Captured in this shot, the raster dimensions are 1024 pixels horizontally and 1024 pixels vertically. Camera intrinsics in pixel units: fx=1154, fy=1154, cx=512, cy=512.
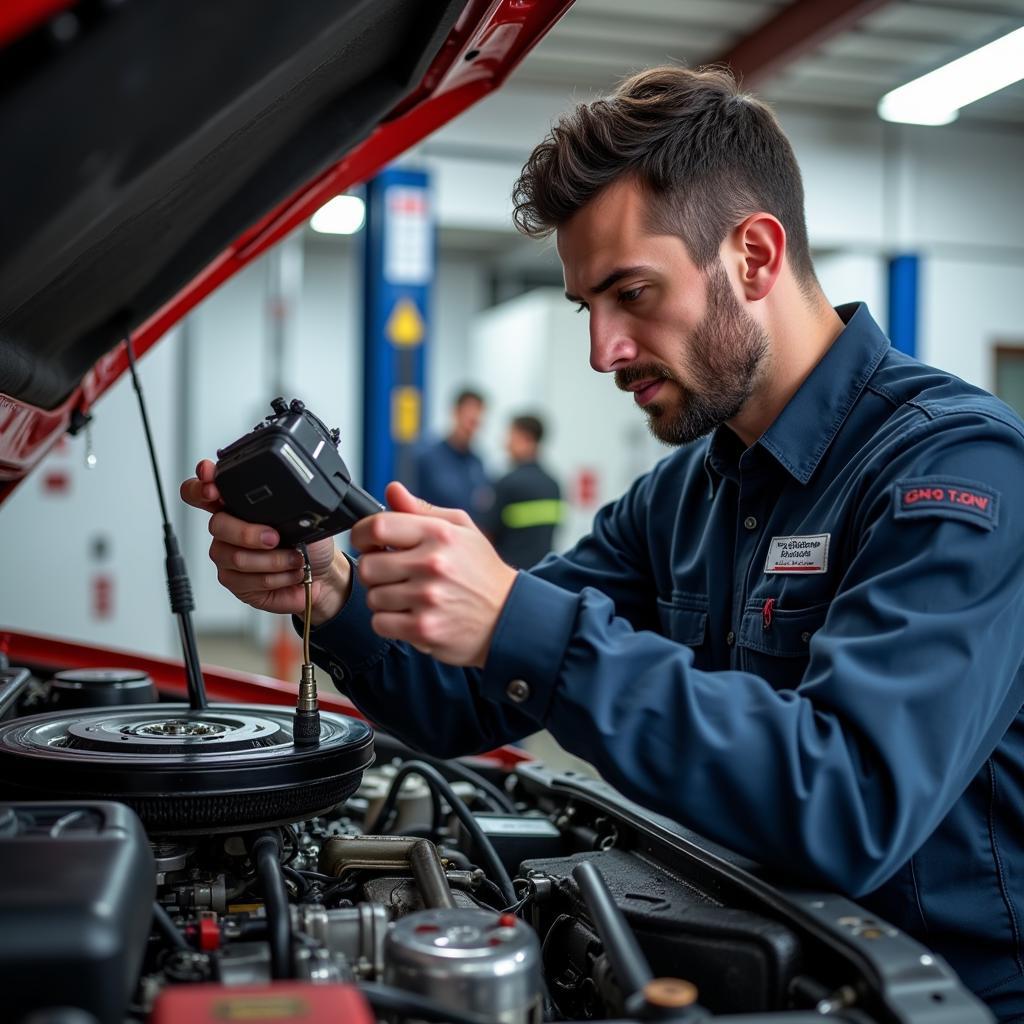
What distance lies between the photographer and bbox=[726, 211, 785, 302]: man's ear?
1.27 meters

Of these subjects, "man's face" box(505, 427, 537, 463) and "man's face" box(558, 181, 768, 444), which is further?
"man's face" box(505, 427, 537, 463)

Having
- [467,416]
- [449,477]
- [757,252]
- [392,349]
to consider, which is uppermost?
[392,349]

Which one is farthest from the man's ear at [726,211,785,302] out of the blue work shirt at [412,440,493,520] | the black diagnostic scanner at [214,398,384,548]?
the blue work shirt at [412,440,493,520]

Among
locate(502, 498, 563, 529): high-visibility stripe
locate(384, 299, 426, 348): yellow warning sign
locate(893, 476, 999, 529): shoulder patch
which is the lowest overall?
locate(502, 498, 563, 529): high-visibility stripe

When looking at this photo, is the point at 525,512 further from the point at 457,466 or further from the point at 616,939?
the point at 616,939

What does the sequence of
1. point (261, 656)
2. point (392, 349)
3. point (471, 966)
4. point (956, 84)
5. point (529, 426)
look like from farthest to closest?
point (261, 656), point (956, 84), point (529, 426), point (392, 349), point (471, 966)

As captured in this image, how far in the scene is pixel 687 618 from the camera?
4.69ft

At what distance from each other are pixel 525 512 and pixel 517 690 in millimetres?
4687

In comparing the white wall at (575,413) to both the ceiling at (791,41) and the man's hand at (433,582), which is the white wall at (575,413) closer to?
the ceiling at (791,41)

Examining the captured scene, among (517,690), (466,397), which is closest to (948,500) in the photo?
(517,690)

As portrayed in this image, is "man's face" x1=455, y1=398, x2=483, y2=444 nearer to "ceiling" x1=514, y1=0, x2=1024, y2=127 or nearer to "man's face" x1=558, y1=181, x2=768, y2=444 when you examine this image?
"ceiling" x1=514, y1=0, x2=1024, y2=127

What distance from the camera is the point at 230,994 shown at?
2.11 ft

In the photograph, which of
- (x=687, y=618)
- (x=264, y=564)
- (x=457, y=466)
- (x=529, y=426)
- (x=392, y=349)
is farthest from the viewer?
(x=457, y=466)

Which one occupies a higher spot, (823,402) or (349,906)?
(823,402)
